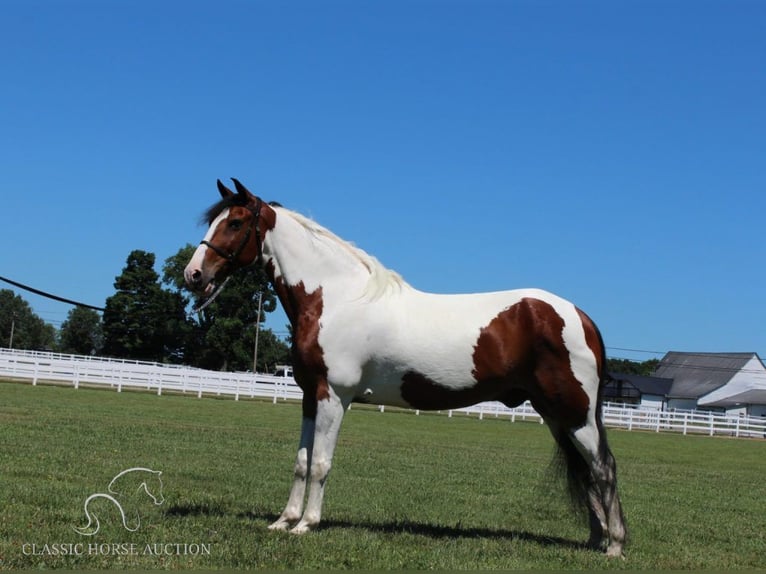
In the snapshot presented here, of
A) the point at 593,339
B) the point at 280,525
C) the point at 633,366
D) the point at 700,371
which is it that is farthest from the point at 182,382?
the point at 633,366

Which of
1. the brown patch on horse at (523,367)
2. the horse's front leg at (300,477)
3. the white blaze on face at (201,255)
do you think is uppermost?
the white blaze on face at (201,255)

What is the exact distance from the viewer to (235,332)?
7738 centimetres

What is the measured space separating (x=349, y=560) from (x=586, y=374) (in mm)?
2624

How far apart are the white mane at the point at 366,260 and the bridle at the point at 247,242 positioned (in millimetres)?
283

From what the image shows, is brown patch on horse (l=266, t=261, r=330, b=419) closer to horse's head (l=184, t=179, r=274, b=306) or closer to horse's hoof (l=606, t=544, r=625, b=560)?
horse's head (l=184, t=179, r=274, b=306)

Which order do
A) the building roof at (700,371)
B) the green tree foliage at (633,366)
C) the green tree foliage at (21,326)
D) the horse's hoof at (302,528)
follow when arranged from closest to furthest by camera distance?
the horse's hoof at (302,528), the building roof at (700,371), the green tree foliage at (21,326), the green tree foliage at (633,366)

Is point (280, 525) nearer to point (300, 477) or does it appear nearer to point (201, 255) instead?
point (300, 477)

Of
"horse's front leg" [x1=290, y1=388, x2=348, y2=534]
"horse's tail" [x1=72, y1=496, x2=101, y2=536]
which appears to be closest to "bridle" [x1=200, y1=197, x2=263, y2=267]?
"horse's front leg" [x1=290, y1=388, x2=348, y2=534]

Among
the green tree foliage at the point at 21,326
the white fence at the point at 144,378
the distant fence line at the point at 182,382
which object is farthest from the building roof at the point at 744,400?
the green tree foliage at the point at 21,326

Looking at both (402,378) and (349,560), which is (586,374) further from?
(349,560)

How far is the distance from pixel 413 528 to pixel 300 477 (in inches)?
46.4

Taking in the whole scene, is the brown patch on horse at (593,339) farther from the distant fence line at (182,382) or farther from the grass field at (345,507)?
the distant fence line at (182,382)

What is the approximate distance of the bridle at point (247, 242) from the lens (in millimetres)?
7098

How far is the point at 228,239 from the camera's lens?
7137 millimetres
